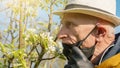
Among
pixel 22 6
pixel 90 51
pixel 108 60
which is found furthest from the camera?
pixel 22 6

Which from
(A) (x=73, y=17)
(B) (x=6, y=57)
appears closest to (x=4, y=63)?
(B) (x=6, y=57)

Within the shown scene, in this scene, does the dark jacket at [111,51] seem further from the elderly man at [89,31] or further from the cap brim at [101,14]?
the cap brim at [101,14]

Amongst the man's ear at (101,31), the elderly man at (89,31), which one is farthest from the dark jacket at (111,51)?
the man's ear at (101,31)

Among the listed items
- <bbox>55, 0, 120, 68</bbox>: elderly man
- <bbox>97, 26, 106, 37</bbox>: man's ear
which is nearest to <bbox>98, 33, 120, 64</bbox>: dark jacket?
<bbox>55, 0, 120, 68</bbox>: elderly man

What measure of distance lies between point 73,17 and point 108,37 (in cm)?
31

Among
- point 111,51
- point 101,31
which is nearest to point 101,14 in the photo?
point 101,31

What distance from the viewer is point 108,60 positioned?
2363 millimetres

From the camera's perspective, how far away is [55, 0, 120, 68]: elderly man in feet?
8.66

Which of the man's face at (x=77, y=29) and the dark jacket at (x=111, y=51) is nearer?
the dark jacket at (x=111, y=51)

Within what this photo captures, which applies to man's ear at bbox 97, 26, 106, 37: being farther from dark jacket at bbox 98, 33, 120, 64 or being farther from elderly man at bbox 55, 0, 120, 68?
dark jacket at bbox 98, 33, 120, 64

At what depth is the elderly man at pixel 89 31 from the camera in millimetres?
2639

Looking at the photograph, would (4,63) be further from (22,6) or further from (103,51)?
(22,6)

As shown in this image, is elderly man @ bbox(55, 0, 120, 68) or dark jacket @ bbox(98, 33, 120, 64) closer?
dark jacket @ bbox(98, 33, 120, 64)

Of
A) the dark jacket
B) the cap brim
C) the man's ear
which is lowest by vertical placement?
the dark jacket
